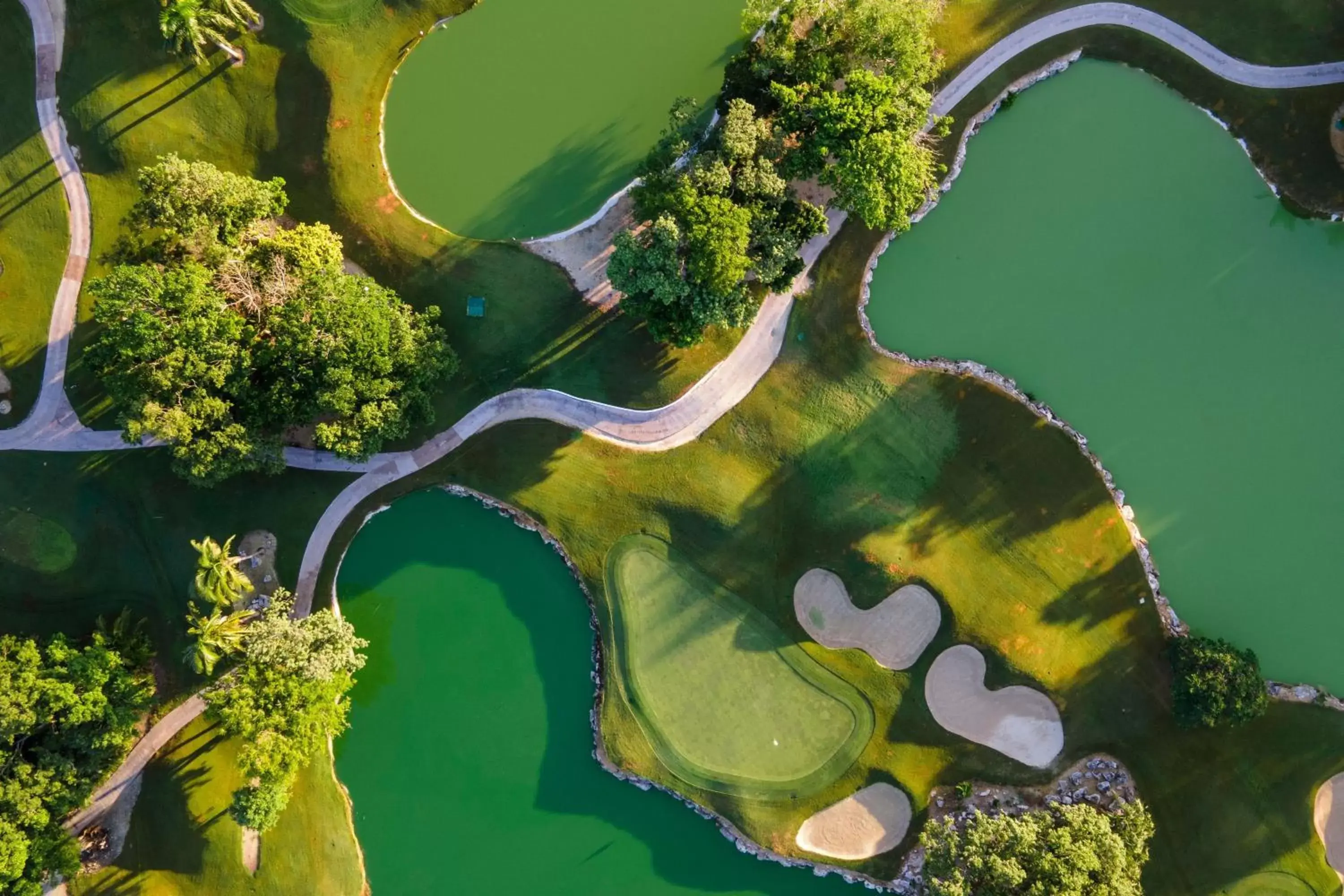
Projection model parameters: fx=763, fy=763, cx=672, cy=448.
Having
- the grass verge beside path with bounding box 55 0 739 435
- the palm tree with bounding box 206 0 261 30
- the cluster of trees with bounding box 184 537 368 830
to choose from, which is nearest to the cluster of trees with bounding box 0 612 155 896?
the cluster of trees with bounding box 184 537 368 830

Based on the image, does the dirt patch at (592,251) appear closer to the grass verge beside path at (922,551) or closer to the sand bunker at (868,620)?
the grass verge beside path at (922,551)

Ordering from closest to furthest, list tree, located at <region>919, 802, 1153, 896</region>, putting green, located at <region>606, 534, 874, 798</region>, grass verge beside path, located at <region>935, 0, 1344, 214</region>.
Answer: tree, located at <region>919, 802, 1153, 896</region> → grass verge beside path, located at <region>935, 0, 1344, 214</region> → putting green, located at <region>606, 534, 874, 798</region>

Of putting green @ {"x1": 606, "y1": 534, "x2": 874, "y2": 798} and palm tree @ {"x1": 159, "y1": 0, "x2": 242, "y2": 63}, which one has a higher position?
palm tree @ {"x1": 159, "y1": 0, "x2": 242, "y2": 63}

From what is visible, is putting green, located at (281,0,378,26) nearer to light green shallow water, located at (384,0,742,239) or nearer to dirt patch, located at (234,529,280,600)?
light green shallow water, located at (384,0,742,239)

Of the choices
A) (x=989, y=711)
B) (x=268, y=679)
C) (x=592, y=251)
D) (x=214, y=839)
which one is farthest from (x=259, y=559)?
(x=989, y=711)

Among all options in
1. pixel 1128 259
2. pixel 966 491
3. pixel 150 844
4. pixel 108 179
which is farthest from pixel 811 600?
pixel 108 179

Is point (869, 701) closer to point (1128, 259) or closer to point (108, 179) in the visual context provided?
point (1128, 259)

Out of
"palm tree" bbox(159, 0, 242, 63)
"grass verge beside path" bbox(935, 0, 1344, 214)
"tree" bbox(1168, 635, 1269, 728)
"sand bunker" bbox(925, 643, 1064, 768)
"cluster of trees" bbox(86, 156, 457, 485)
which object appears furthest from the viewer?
"grass verge beside path" bbox(935, 0, 1344, 214)
